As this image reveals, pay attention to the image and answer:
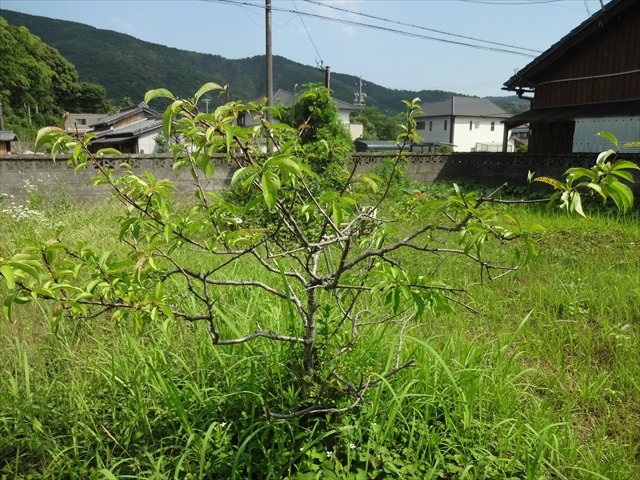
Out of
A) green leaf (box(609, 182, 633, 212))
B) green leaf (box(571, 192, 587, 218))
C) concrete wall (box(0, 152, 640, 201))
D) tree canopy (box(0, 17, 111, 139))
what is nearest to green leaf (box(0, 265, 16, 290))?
green leaf (box(571, 192, 587, 218))

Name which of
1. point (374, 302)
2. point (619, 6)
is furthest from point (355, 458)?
point (619, 6)

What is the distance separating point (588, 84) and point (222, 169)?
32.8 ft

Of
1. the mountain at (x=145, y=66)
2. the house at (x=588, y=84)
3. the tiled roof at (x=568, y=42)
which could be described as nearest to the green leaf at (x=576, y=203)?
the house at (x=588, y=84)

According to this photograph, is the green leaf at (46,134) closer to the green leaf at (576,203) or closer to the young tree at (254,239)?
the young tree at (254,239)

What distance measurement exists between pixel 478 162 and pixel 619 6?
188 inches

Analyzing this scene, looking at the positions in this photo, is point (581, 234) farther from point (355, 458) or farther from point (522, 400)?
point (355, 458)

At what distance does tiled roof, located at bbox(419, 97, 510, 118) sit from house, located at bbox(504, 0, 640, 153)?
31.0 meters

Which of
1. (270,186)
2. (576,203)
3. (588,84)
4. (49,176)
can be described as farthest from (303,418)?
(588,84)

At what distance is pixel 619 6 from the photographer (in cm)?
999

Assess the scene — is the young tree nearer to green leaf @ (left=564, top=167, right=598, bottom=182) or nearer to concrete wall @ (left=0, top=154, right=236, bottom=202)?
green leaf @ (left=564, top=167, right=598, bottom=182)

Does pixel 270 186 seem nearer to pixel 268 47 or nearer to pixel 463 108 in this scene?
pixel 268 47

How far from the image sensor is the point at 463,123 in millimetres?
42906

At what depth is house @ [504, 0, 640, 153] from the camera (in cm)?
1017

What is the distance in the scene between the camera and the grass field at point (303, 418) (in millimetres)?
1633
